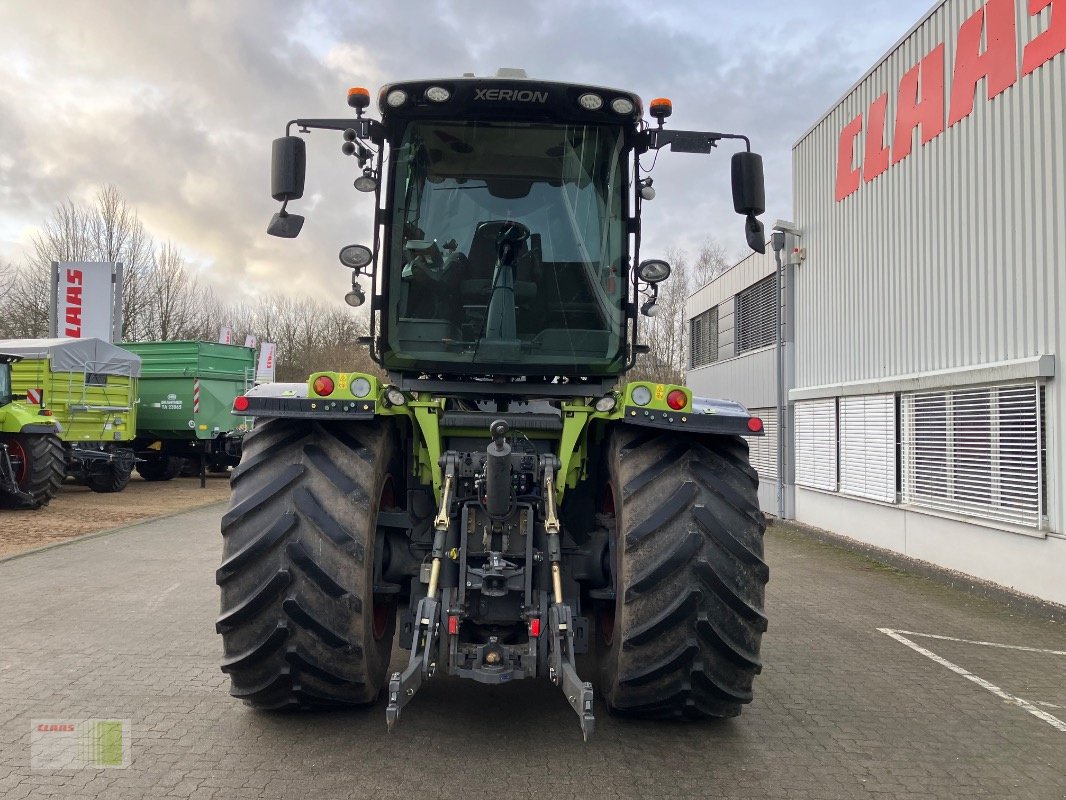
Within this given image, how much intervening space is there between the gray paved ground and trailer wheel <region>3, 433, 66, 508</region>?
7863 mm

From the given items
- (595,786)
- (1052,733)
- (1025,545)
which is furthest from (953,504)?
(595,786)

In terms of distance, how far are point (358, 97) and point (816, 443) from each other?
441 inches

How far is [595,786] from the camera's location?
3.50 metres

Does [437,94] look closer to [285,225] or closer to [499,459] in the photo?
[285,225]

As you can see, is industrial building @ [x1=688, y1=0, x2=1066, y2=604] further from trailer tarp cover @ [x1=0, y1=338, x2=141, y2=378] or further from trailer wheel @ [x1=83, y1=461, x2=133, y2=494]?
trailer wheel @ [x1=83, y1=461, x2=133, y2=494]

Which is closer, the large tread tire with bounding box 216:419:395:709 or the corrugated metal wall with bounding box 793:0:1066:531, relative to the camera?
the large tread tire with bounding box 216:419:395:709

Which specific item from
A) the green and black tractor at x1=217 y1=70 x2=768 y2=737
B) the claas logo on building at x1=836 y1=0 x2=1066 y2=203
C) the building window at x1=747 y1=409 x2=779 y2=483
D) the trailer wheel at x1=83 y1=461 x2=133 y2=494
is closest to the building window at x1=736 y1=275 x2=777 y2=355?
the building window at x1=747 y1=409 x2=779 y2=483

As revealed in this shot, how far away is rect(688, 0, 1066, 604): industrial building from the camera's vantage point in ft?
26.7

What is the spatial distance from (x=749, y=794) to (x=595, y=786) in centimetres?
62

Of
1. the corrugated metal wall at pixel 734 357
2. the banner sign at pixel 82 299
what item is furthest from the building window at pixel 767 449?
the banner sign at pixel 82 299

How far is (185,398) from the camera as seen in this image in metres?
20.0

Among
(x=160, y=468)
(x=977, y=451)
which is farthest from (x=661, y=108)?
(x=160, y=468)

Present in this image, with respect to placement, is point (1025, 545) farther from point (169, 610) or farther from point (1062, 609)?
point (169, 610)

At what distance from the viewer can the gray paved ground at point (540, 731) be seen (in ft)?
11.6
